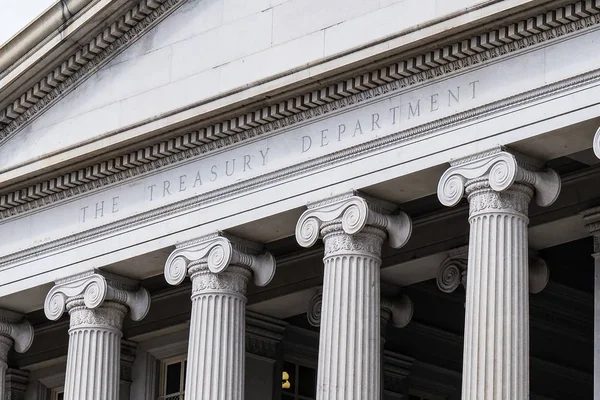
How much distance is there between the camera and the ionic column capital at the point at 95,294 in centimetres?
4588

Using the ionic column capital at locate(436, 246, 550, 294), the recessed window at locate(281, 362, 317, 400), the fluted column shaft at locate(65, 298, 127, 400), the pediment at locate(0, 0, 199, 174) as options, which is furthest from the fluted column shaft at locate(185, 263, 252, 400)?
the recessed window at locate(281, 362, 317, 400)

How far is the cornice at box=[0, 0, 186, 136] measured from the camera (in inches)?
1855

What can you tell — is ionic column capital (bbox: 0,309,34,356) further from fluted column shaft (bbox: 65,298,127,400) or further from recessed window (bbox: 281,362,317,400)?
recessed window (bbox: 281,362,317,400)

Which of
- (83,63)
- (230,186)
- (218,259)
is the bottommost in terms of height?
(218,259)

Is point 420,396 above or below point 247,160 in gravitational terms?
below

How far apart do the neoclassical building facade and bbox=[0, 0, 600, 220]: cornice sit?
48 millimetres

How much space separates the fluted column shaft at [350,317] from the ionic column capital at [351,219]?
0.55 feet

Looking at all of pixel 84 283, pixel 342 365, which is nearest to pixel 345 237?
pixel 342 365

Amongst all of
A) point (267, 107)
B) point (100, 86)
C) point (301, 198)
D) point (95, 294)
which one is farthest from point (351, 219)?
point (100, 86)

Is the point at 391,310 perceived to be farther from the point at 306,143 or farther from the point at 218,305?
the point at 306,143

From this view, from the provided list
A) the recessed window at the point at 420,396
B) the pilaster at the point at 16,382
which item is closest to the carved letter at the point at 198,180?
the recessed window at the point at 420,396

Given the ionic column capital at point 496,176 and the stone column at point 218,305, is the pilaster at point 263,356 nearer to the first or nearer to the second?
the stone column at point 218,305

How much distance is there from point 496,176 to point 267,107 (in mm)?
6363

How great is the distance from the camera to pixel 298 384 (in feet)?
165
